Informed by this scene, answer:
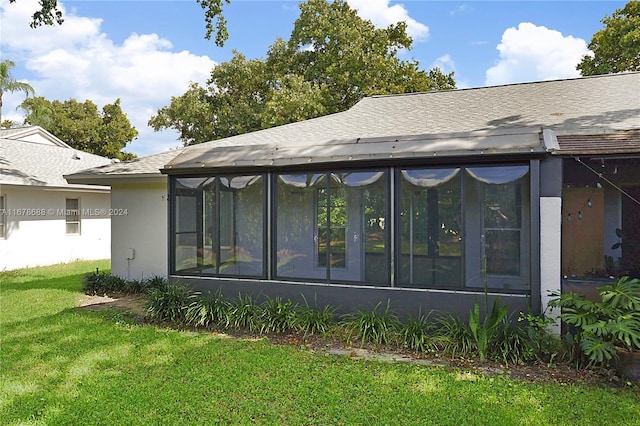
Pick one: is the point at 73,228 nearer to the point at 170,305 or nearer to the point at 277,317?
the point at 170,305

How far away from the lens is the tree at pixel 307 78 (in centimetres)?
1947

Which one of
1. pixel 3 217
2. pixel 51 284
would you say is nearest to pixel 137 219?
pixel 51 284

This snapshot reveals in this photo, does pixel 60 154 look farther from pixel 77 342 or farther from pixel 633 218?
pixel 633 218

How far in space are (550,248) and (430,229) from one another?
161cm

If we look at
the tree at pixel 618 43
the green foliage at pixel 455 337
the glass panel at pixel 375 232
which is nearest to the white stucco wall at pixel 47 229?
the glass panel at pixel 375 232

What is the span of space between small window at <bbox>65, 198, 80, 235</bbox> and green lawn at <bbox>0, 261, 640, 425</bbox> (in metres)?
9.73

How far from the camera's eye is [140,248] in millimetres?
10852

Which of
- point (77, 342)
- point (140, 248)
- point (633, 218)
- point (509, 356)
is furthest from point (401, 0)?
point (77, 342)

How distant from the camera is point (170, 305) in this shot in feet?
24.7

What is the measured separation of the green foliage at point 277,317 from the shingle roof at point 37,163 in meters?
9.91

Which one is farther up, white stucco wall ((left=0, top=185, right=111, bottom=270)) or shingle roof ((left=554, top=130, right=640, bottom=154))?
shingle roof ((left=554, top=130, right=640, bottom=154))

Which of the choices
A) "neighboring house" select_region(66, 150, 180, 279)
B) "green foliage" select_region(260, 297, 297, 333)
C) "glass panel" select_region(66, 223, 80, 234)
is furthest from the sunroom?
"glass panel" select_region(66, 223, 80, 234)

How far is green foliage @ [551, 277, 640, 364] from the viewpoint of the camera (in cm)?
486

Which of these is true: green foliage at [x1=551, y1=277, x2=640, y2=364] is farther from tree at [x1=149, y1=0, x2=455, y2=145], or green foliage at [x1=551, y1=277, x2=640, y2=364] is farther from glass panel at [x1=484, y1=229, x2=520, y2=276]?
tree at [x1=149, y1=0, x2=455, y2=145]
